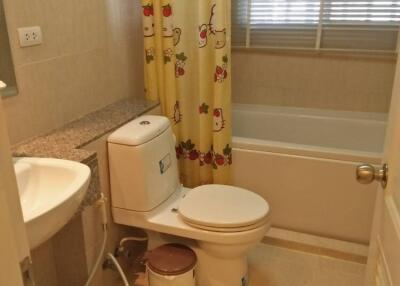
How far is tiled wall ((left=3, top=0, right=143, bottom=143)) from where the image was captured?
152cm

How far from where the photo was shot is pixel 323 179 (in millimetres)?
2182

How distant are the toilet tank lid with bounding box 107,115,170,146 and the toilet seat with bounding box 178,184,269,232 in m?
0.36

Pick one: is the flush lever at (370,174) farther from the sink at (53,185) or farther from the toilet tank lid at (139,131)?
the toilet tank lid at (139,131)

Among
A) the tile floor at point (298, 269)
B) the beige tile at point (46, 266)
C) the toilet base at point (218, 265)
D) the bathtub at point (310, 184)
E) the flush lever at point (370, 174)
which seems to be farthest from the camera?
the bathtub at point (310, 184)

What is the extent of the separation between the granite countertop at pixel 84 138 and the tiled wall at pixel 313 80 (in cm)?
108

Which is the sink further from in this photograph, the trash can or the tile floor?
the tile floor

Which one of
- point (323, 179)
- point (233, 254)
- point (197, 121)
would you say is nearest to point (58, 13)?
point (197, 121)

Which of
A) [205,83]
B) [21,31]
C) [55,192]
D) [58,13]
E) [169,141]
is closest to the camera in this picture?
[55,192]

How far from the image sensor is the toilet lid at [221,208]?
1.73 metres

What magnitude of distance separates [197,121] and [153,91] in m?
0.30

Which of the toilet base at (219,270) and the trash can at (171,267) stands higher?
the trash can at (171,267)

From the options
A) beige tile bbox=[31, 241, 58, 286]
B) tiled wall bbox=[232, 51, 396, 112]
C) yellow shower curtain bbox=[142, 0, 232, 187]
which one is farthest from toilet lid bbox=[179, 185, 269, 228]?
tiled wall bbox=[232, 51, 396, 112]

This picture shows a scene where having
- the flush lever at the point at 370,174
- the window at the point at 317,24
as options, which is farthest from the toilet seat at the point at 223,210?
the window at the point at 317,24

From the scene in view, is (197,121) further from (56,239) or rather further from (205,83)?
(56,239)
